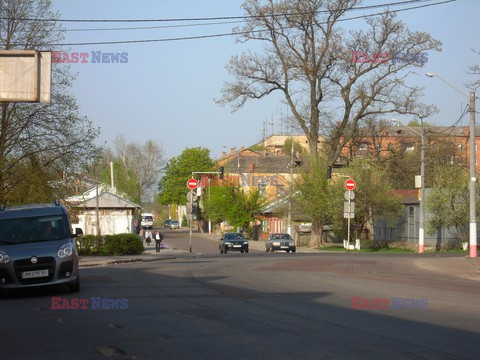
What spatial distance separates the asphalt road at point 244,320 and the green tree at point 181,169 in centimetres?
9766

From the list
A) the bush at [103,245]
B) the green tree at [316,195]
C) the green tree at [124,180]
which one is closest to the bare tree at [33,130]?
the bush at [103,245]

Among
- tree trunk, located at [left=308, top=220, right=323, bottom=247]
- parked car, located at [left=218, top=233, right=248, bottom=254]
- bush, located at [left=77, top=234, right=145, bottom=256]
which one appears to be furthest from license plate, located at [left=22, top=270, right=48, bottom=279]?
tree trunk, located at [left=308, top=220, right=323, bottom=247]

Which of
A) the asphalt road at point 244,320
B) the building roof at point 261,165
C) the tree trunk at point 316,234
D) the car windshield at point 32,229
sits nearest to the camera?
the asphalt road at point 244,320

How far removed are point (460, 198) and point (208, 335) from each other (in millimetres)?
42797


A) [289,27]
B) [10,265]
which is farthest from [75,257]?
[289,27]

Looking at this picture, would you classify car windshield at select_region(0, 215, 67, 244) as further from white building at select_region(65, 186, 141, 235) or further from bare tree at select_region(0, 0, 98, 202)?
white building at select_region(65, 186, 141, 235)

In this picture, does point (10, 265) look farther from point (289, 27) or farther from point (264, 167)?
point (264, 167)

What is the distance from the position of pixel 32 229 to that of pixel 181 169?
338ft

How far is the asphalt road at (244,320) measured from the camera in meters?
9.34

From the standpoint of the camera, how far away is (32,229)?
17.2 metres

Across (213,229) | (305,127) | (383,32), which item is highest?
(383,32)

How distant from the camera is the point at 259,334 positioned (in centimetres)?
1052

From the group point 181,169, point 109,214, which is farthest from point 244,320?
point 181,169

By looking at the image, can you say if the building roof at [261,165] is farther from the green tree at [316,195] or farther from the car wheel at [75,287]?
the car wheel at [75,287]
